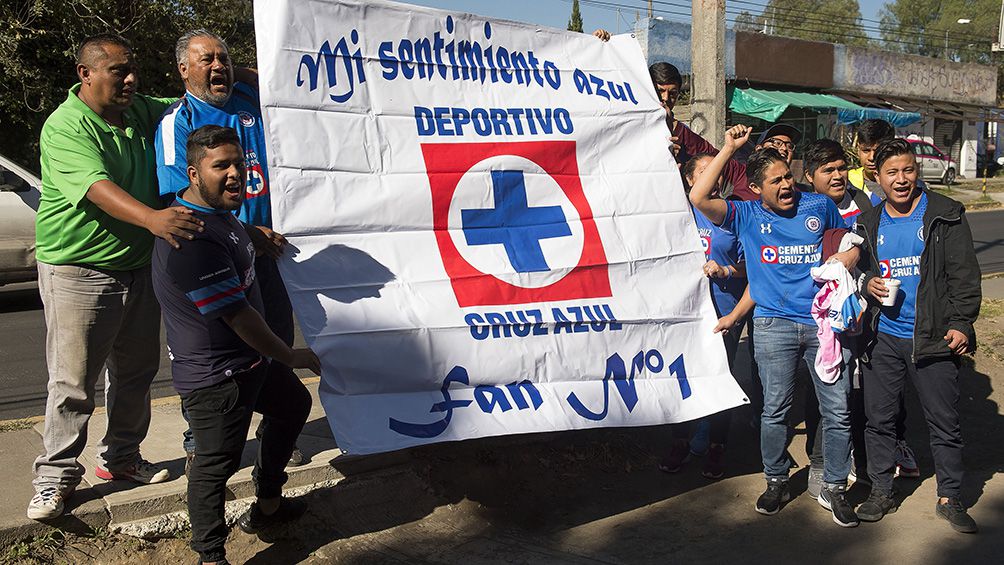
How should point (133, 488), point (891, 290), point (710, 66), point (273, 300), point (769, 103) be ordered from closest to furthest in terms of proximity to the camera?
point (133, 488), point (273, 300), point (891, 290), point (710, 66), point (769, 103)

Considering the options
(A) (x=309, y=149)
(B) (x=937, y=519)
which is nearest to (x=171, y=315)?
(A) (x=309, y=149)

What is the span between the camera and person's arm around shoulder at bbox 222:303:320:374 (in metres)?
3.39

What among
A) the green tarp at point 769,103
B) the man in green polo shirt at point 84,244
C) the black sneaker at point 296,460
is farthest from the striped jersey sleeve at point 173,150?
the green tarp at point 769,103

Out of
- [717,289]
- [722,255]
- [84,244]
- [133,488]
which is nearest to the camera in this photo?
[84,244]

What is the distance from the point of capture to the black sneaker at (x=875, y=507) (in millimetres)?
4586

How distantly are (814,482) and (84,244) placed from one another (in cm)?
374

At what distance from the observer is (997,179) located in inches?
1425

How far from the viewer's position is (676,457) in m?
5.25

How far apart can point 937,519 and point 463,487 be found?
2.38 metres

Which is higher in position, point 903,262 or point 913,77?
point 913,77

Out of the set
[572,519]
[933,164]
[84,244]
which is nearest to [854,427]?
[572,519]

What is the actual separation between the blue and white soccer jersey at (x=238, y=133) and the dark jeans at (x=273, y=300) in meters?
0.21

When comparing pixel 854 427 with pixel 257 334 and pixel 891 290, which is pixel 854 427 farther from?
pixel 257 334

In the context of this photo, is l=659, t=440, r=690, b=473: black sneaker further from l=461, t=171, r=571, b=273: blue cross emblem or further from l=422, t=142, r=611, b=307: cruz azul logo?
l=461, t=171, r=571, b=273: blue cross emblem
